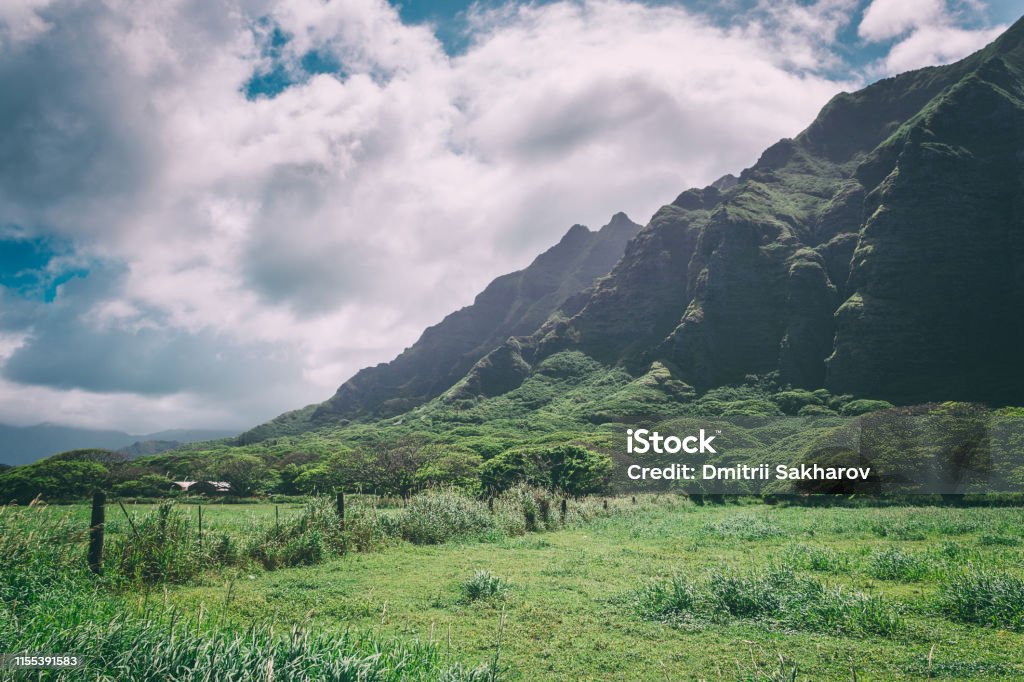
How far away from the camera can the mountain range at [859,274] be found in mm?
88125

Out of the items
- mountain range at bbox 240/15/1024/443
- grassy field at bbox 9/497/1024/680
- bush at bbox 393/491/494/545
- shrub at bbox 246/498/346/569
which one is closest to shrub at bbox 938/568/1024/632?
grassy field at bbox 9/497/1024/680

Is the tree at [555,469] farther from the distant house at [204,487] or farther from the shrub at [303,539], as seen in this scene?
the distant house at [204,487]

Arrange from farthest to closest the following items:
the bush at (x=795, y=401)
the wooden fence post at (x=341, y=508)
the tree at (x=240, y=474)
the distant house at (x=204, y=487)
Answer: the bush at (x=795, y=401) < the tree at (x=240, y=474) < the distant house at (x=204, y=487) < the wooden fence post at (x=341, y=508)

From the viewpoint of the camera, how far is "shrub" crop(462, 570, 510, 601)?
9.66 metres

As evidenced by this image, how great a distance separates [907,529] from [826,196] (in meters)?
166

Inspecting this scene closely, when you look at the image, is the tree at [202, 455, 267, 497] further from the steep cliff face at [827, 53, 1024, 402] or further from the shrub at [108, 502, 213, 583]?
the steep cliff face at [827, 53, 1024, 402]

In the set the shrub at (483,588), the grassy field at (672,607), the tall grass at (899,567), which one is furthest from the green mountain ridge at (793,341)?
the tall grass at (899,567)

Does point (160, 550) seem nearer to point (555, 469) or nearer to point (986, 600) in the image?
point (986, 600)

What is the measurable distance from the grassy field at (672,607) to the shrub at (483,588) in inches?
1.3

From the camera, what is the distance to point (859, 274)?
101 metres

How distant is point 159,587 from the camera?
9.86 meters

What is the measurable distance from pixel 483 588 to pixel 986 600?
26.5 feet

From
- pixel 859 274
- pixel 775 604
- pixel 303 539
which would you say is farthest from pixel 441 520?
pixel 859 274

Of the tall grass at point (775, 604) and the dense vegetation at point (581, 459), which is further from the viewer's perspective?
the dense vegetation at point (581, 459)
